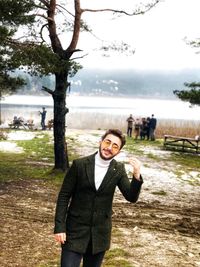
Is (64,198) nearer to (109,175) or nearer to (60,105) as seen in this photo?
(109,175)

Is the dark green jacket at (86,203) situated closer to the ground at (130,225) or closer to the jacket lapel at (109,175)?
the jacket lapel at (109,175)

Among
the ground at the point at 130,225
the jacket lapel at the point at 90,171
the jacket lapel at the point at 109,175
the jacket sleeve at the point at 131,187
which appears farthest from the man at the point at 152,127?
the jacket lapel at the point at 90,171

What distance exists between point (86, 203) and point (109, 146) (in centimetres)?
63

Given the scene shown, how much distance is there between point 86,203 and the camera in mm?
4027

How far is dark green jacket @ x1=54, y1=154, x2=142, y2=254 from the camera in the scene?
3988 mm

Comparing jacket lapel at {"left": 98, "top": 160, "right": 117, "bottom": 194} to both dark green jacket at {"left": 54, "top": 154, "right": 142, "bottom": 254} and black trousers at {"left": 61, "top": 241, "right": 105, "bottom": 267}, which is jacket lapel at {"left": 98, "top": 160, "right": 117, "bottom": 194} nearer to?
dark green jacket at {"left": 54, "top": 154, "right": 142, "bottom": 254}

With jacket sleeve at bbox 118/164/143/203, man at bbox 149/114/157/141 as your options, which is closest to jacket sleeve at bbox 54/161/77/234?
jacket sleeve at bbox 118/164/143/203

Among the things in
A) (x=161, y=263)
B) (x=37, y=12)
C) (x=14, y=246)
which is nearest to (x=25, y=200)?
(x=14, y=246)

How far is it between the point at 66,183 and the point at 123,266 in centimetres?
322

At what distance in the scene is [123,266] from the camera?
6707 mm

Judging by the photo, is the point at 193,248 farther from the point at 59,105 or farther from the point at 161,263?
the point at 59,105

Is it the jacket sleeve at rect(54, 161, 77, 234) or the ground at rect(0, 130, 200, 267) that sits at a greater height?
the jacket sleeve at rect(54, 161, 77, 234)

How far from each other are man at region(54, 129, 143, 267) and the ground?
0.74 meters

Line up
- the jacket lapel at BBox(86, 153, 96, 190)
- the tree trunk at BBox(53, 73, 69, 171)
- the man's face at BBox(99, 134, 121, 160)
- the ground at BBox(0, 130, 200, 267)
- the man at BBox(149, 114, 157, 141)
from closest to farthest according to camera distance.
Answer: the man's face at BBox(99, 134, 121, 160) → the jacket lapel at BBox(86, 153, 96, 190) → the ground at BBox(0, 130, 200, 267) → the tree trunk at BBox(53, 73, 69, 171) → the man at BBox(149, 114, 157, 141)
